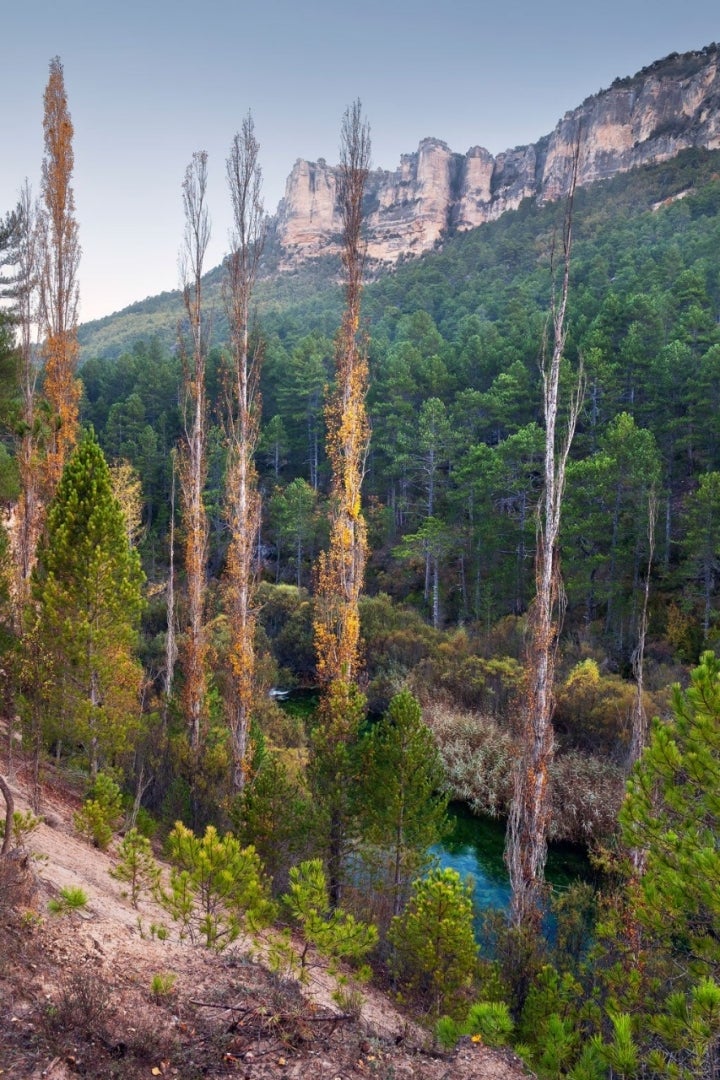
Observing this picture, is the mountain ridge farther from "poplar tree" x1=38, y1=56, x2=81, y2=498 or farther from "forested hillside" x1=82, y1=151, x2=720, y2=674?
"poplar tree" x1=38, y1=56, x2=81, y2=498

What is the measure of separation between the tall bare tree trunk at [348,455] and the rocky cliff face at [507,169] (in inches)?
2389

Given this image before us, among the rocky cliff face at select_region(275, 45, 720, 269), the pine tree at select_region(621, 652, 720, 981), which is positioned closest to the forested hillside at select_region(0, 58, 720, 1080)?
the pine tree at select_region(621, 652, 720, 981)

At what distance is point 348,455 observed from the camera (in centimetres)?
1073

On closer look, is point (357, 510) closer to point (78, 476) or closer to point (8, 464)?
point (78, 476)

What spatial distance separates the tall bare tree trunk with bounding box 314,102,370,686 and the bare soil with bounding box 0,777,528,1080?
4.96m

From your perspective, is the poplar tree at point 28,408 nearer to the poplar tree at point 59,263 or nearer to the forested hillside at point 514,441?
the poplar tree at point 59,263

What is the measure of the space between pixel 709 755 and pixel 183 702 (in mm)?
10556

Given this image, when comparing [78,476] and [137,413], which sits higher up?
[137,413]

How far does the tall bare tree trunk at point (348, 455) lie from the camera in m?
10.2

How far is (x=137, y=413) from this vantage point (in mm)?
39531

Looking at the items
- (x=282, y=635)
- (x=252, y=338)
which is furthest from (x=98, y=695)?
(x=282, y=635)

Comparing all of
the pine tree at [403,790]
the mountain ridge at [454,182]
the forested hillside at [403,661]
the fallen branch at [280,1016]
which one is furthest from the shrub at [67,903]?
the mountain ridge at [454,182]

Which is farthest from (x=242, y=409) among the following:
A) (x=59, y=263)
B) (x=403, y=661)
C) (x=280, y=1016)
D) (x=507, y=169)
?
(x=507, y=169)

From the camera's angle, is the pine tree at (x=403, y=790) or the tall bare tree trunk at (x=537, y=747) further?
the pine tree at (x=403, y=790)
